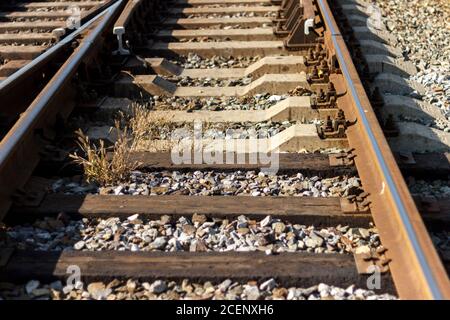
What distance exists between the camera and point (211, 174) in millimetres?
4117

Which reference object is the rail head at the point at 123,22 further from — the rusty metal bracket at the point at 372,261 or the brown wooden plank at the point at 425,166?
the rusty metal bracket at the point at 372,261

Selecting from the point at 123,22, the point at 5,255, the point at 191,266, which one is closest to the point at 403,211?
the point at 191,266

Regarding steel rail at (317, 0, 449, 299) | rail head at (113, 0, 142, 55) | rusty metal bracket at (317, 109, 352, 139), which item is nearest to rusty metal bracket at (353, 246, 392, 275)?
steel rail at (317, 0, 449, 299)

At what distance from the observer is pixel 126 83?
18.1 feet

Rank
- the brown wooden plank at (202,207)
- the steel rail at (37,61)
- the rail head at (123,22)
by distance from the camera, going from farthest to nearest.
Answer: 1. the rail head at (123,22)
2. the steel rail at (37,61)
3. the brown wooden plank at (202,207)

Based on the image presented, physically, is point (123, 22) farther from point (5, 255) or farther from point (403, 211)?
point (403, 211)

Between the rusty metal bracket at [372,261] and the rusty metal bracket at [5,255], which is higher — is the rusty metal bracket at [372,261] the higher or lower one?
the higher one

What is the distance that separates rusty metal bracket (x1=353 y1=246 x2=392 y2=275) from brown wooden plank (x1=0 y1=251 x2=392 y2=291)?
3 cm

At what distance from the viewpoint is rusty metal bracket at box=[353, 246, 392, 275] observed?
3.01 m

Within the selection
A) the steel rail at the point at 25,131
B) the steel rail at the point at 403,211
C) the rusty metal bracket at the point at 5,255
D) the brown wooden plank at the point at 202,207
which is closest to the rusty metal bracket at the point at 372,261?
the steel rail at the point at 403,211

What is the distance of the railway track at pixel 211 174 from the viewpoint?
3033 millimetres

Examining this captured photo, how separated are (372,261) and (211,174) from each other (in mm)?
1401
